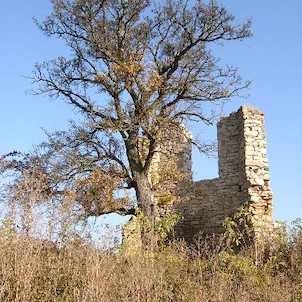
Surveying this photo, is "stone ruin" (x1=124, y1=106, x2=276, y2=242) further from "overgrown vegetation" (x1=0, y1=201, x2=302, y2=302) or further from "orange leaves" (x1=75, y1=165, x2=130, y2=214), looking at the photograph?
"overgrown vegetation" (x1=0, y1=201, x2=302, y2=302)

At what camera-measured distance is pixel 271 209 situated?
45.8 feet

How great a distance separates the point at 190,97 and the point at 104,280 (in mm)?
8462

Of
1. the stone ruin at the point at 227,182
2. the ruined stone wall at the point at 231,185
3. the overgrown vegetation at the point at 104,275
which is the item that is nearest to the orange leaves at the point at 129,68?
the stone ruin at the point at 227,182

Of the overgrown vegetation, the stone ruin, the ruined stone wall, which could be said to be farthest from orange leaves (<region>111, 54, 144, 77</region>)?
the overgrown vegetation

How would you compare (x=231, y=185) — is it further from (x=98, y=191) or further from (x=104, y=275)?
(x=104, y=275)

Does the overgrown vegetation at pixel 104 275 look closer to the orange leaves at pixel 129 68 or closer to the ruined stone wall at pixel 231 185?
the ruined stone wall at pixel 231 185

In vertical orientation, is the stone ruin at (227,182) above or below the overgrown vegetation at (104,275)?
above

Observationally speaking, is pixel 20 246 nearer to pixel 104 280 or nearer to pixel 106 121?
pixel 104 280

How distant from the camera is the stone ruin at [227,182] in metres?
14.0

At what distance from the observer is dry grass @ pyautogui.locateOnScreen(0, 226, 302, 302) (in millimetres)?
6984

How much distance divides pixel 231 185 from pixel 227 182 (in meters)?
0.16

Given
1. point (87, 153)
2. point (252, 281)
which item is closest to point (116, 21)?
point (87, 153)

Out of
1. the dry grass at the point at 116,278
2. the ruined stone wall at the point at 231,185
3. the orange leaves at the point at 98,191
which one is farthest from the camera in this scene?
the ruined stone wall at the point at 231,185

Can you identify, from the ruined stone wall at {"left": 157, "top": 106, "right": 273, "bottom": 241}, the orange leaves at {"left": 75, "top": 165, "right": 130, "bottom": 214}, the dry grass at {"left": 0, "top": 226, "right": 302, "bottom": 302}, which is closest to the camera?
the dry grass at {"left": 0, "top": 226, "right": 302, "bottom": 302}
